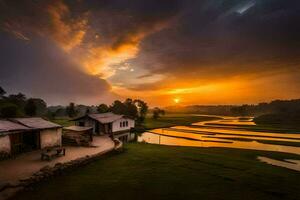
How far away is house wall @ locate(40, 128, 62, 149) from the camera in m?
29.1

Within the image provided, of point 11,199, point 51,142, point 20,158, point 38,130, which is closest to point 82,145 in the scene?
point 51,142

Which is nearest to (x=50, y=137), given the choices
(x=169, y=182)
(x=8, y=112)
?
Answer: (x=169, y=182)

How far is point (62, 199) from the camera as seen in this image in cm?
1421

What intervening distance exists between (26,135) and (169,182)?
860 inches

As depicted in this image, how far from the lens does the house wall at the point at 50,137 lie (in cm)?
2912

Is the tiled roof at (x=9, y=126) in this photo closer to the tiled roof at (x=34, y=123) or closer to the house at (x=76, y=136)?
the tiled roof at (x=34, y=123)

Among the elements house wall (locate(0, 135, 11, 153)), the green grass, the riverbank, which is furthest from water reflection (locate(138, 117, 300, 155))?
house wall (locate(0, 135, 11, 153))

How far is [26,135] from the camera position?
1139 inches

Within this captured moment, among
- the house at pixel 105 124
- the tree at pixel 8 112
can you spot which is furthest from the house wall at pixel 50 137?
the tree at pixel 8 112

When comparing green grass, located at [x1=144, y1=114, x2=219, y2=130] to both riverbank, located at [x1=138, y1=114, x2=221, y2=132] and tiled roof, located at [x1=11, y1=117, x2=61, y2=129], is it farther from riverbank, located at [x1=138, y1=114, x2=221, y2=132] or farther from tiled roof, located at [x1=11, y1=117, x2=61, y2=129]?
tiled roof, located at [x1=11, y1=117, x2=61, y2=129]

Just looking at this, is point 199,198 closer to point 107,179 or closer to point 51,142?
point 107,179

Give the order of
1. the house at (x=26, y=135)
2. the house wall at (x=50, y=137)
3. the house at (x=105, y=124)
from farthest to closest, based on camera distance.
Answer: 1. the house at (x=105, y=124)
2. the house wall at (x=50, y=137)
3. the house at (x=26, y=135)

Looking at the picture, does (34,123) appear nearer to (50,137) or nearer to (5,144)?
(50,137)

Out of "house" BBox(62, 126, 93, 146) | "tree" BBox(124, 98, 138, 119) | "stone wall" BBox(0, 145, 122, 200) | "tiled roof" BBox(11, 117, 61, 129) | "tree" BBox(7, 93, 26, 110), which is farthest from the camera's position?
"tree" BBox(124, 98, 138, 119)
